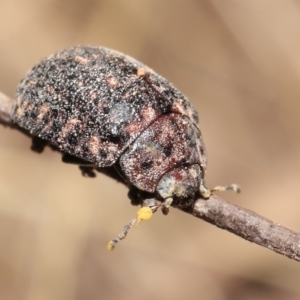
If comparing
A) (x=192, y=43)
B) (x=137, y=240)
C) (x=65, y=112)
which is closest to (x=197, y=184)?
(x=65, y=112)

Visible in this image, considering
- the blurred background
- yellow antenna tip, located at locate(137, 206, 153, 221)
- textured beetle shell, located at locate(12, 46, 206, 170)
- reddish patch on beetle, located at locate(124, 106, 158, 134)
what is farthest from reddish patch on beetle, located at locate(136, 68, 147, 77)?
the blurred background

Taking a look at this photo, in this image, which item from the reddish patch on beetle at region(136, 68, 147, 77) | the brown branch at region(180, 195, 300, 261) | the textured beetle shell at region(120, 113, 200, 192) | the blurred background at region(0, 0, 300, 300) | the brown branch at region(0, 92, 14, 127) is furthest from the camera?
the blurred background at region(0, 0, 300, 300)

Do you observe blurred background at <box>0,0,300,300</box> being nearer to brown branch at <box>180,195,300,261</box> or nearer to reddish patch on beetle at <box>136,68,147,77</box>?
reddish patch on beetle at <box>136,68,147,77</box>

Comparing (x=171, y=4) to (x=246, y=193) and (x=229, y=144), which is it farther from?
(x=246, y=193)

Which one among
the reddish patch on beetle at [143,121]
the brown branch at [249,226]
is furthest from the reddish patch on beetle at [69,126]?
the brown branch at [249,226]

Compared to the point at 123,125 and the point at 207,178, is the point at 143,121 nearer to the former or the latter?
the point at 123,125

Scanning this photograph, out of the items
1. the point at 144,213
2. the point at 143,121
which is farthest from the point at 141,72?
the point at 144,213

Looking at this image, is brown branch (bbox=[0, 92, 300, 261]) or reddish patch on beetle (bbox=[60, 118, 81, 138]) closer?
brown branch (bbox=[0, 92, 300, 261])
